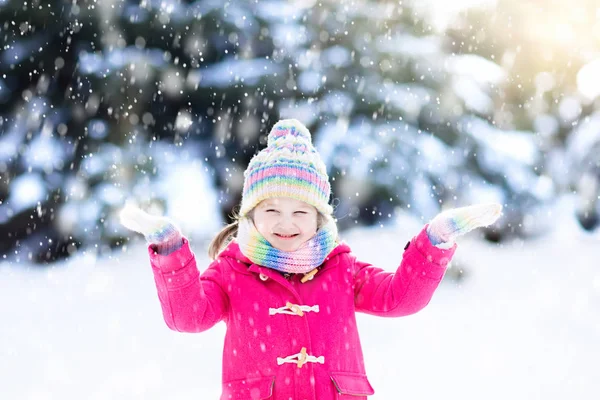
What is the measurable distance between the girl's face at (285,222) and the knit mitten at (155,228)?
15.1 inches

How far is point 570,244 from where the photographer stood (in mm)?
5305

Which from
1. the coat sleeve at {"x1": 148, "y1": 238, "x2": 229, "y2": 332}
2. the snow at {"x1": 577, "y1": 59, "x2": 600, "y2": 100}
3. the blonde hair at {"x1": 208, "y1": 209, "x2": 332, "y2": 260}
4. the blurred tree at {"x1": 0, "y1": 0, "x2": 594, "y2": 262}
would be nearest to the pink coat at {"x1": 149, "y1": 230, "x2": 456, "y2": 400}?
the coat sleeve at {"x1": 148, "y1": 238, "x2": 229, "y2": 332}

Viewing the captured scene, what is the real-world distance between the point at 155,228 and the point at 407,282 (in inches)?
35.1

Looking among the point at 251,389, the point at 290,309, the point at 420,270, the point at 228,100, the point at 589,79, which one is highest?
the point at 589,79

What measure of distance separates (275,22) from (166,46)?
24.9 inches

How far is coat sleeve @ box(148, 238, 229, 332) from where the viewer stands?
2.11 metres

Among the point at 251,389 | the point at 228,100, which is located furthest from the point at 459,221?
the point at 228,100

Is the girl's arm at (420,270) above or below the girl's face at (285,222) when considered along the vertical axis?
below

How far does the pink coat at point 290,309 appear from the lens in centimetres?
216

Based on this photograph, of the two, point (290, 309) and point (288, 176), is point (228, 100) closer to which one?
point (288, 176)

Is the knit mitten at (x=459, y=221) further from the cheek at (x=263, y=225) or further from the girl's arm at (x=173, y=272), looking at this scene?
the girl's arm at (x=173, y=272)

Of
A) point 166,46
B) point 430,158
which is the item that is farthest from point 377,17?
point 166,46

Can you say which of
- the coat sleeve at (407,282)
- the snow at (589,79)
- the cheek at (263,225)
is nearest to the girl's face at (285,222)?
the cheek at (263,225)

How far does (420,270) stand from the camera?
2.31 metres
